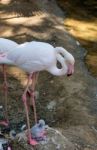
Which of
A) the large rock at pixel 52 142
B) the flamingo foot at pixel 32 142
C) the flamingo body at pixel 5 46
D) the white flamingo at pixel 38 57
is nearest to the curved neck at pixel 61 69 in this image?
the white flamingo at pixel 38 57

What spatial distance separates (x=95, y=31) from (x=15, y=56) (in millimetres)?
3850

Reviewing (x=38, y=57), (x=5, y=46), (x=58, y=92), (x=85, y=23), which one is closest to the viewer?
(x=38, y=57)

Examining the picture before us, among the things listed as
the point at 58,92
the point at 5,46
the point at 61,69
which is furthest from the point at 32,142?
the point at 58,92

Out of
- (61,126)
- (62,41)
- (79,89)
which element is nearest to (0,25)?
(62,41)

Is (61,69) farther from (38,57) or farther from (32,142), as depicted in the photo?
(32,142)

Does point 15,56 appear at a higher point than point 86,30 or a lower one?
higher

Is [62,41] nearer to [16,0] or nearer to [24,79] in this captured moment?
[24,79]

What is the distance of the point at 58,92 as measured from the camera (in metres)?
6.16

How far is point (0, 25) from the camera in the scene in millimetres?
8039

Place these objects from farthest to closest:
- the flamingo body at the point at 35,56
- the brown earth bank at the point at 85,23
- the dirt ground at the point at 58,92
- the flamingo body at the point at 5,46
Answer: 1. the brown earth bank at the point at 85,23
2. the dirt ground at the point at 58,92
3. the flamingo body at the point at 5,46
4. the flamingo body at the point at 35,56

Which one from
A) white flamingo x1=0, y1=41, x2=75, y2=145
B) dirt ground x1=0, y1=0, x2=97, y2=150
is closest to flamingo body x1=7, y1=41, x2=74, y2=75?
white flamingo x1=0, y1=41, x2=75, y2=145

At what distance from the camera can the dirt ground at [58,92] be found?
5473 mm

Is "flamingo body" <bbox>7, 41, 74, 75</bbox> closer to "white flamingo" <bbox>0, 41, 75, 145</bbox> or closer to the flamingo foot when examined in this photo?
"white flamingo" <bbox>0, 41, 75, 145</bbox>

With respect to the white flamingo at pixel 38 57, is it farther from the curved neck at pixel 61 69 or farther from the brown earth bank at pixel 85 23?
the brown earth bank at pixel 85 23
